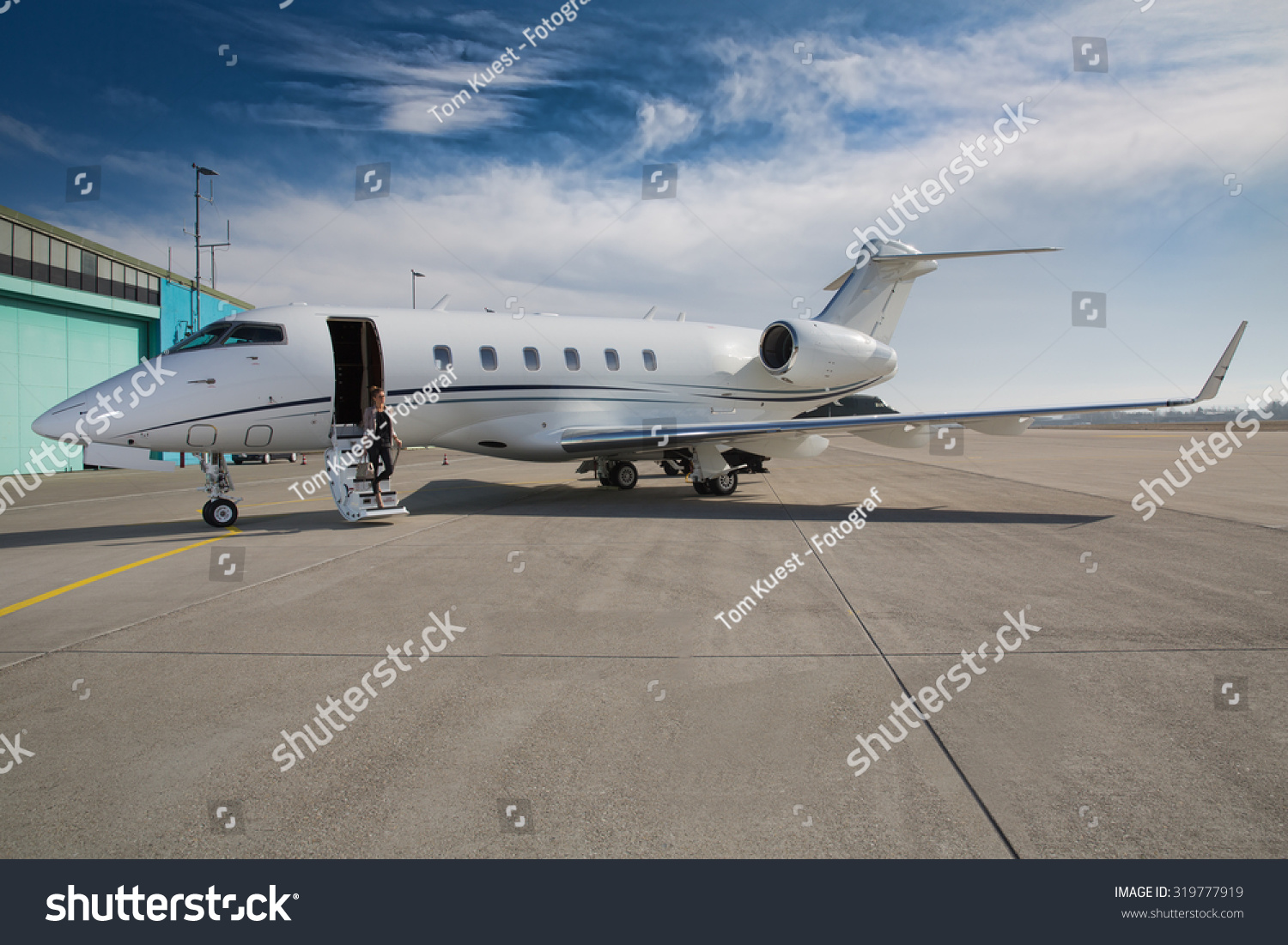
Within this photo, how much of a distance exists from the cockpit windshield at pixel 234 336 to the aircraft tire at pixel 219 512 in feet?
7.85

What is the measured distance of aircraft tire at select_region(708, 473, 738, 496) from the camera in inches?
610

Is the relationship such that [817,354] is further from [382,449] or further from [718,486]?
[382,449]

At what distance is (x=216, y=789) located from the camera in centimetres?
306

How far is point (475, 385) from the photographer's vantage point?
13422 mm

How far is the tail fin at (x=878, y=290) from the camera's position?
57.6 ft

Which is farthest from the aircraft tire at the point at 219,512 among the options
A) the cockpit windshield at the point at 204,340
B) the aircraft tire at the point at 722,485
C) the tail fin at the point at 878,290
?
the tail fin at the point at 878,290

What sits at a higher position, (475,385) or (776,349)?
(776,349)

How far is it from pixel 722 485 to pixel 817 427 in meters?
3.08

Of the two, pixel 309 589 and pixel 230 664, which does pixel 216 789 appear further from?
pixel 309 589

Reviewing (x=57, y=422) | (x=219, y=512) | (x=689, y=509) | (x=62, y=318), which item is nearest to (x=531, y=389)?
(x=689, y=509)

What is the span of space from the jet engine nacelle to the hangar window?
33.2 ft

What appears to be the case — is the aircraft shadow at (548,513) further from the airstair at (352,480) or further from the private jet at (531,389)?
the private jet at (531,389)

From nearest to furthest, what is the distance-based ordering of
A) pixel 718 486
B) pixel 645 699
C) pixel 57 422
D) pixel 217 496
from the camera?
pixel 645 699, pixel 57 422, pixel 217 496, pixel 718 486

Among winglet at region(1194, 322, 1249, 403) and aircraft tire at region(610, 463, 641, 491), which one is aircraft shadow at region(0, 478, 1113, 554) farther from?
winglet at region(1194, 322, 1249, 403)
